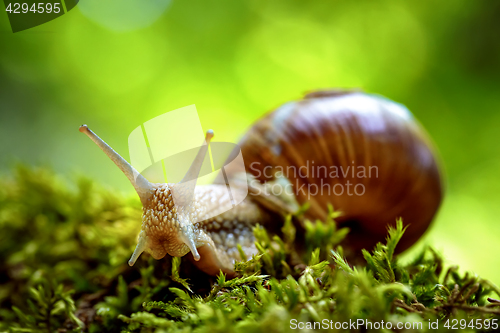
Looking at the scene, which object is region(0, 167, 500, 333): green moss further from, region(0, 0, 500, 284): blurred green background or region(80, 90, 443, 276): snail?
region(0, 0, 500, 284): blurred green background

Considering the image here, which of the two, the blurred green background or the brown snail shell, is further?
the blurred green background

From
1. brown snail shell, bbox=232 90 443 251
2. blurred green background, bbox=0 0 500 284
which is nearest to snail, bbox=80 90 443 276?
brown snail shell, bbox=232 90 443 251

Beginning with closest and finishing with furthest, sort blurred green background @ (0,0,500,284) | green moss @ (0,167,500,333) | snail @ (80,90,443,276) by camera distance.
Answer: green moss @ (0,167,500,333), snail @ (80,90,443,276), blurred green background @ (0,0,500,284)

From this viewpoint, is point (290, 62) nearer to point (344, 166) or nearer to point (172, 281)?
point (344, 166)

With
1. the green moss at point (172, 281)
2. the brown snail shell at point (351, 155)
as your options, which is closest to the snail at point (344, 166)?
the brown snail shell at point (351, 155)

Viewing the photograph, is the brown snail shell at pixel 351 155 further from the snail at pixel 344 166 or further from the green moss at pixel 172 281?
the green moss at pixel 172 281

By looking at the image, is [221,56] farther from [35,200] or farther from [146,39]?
[35,200]

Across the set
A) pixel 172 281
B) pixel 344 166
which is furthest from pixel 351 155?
pixel 172 281

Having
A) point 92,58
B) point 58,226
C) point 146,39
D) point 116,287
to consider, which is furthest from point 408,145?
point 92,58
